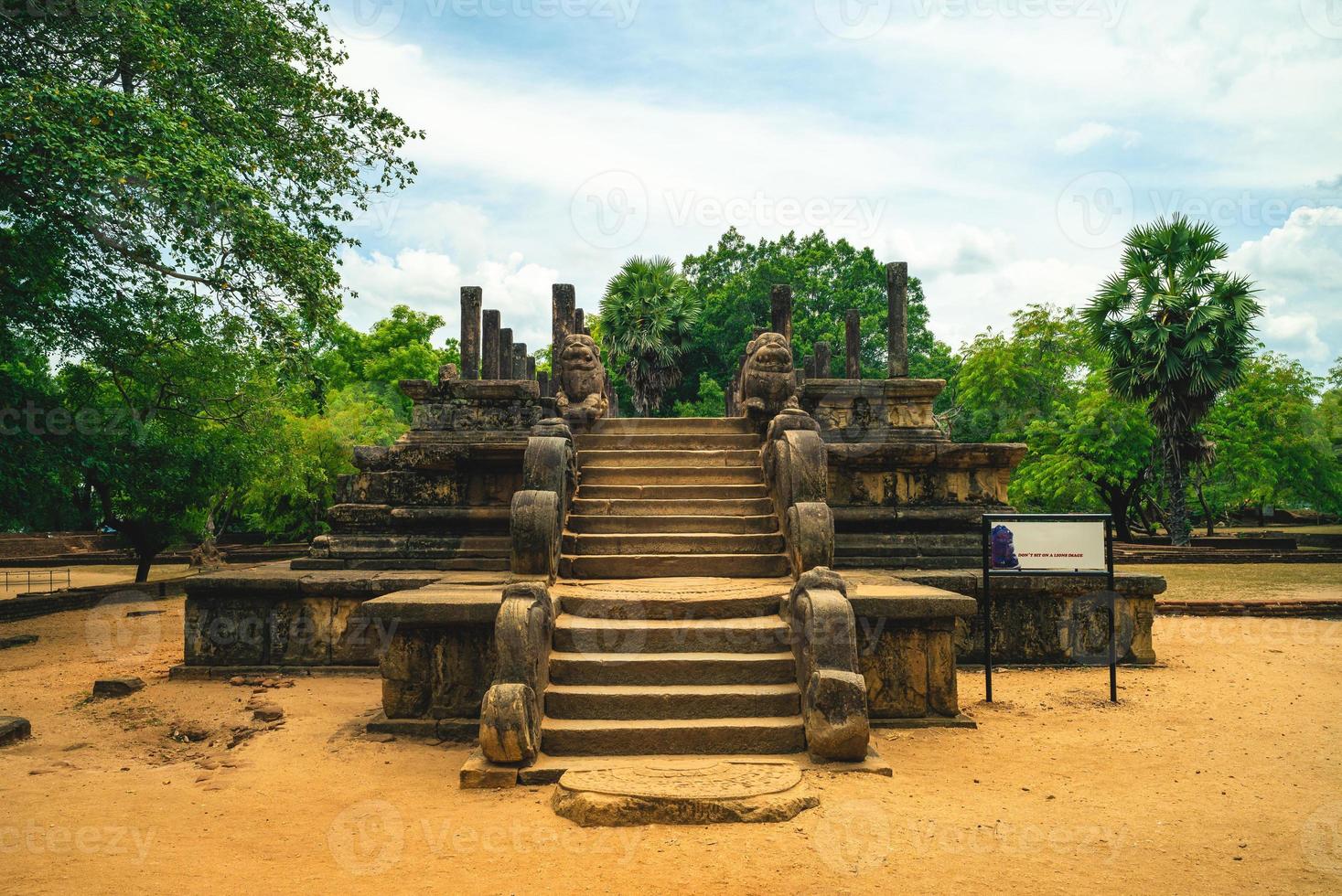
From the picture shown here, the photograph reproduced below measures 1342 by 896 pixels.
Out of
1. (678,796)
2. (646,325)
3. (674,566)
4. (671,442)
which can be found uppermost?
(646,325)

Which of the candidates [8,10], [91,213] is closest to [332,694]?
[91,213]

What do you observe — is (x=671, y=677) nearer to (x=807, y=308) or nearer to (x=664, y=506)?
(x=664, y=506)

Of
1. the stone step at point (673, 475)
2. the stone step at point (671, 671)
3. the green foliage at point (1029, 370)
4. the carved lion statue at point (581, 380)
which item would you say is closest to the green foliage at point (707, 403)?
the green foliage at point (1029, 370)

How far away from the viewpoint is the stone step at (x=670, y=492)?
7.75 m

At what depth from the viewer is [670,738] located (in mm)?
4938

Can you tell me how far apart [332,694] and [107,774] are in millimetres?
1963

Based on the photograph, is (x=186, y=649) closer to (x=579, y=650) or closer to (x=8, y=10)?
(x=579, y=650)

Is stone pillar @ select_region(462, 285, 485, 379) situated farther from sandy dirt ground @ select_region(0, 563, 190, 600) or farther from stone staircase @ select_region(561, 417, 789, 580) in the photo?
sandy dirt ground @ select_region(0, 563, 190, 600)

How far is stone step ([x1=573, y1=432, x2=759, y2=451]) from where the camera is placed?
8.92m

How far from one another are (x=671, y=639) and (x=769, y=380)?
11.7ft

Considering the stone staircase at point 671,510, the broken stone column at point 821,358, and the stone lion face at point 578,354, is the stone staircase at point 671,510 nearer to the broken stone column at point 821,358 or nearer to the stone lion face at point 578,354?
the stone lion face at point 578,354

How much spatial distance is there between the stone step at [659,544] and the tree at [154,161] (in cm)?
459

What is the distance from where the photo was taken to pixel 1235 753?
523 cm

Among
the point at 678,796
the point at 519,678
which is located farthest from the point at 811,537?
the point at 678,796
